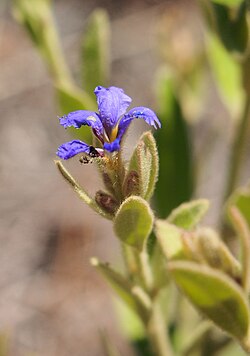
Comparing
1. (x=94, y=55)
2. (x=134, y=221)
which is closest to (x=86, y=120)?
(x=134, y=221)

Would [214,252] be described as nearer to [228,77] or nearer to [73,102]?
[73,102]

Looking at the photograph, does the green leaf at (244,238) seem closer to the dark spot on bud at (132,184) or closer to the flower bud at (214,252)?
the flower bud at (214,252)

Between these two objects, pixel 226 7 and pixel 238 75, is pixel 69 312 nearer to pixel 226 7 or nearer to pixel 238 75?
pixel 238 75

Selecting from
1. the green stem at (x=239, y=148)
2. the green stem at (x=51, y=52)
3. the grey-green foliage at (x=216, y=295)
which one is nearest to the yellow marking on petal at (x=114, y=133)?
the grey-green foliage at (x=216, y=295)

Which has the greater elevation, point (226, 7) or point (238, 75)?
point (226, 7)

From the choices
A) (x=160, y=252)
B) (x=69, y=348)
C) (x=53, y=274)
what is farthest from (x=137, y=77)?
(x=160, y=252)
